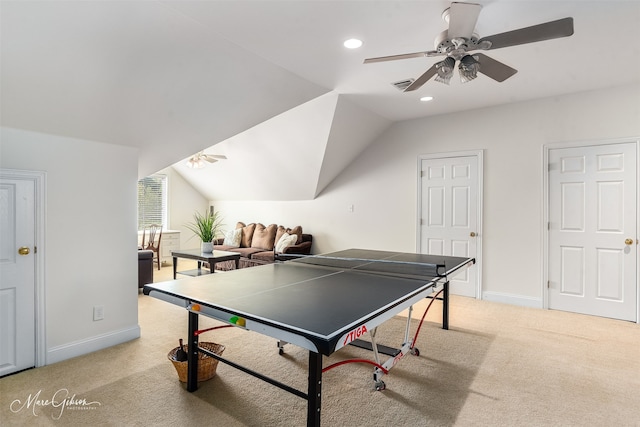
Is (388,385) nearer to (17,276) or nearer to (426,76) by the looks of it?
(426,76)

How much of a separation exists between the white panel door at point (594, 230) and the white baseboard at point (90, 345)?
4.75 m

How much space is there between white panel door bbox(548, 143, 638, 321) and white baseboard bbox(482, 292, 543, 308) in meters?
0.15

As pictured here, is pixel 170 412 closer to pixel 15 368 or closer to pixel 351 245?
pixel 15 368

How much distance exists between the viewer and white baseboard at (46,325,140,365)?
2.79m

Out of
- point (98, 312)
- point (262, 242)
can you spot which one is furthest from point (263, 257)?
point (98, 312)

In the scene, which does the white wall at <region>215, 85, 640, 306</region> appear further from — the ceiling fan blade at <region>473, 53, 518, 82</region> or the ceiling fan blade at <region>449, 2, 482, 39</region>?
the ceiling fan blade at <region>449, 2, 482, 39</region>

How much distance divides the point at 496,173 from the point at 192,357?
4228 mm

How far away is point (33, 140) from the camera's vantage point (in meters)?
2.65

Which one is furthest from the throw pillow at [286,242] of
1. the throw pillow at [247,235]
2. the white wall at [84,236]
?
the white wall at [84,236]

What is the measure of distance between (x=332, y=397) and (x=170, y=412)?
40.2 inches

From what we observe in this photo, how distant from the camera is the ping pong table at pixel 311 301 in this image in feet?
4.89

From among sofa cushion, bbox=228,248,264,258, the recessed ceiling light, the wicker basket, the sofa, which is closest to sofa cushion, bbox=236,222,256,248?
the sofa

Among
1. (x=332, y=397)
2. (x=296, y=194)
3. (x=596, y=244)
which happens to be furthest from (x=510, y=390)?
(x=296, y=194)

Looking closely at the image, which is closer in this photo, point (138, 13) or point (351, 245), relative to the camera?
point (138, 13)
